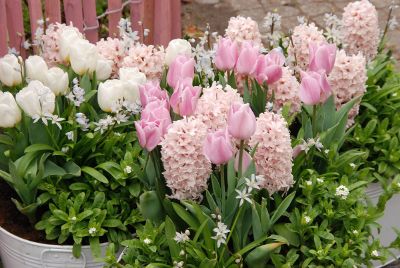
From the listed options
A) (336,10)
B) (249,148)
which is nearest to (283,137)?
(249,148)

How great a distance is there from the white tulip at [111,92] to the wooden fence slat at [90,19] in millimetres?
1011

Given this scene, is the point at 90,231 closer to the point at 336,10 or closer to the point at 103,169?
the point at 103,169

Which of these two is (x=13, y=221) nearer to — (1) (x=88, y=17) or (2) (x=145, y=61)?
(2) (x=145, y=61)

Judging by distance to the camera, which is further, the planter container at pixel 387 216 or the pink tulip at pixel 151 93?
the planter container at pixel 387 216

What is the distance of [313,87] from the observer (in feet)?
7.76

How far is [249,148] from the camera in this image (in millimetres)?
2354

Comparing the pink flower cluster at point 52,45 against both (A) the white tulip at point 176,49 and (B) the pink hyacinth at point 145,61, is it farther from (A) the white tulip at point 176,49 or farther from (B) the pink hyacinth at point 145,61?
(A) the white tulip at point 176,49

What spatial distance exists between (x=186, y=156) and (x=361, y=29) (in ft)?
4.25

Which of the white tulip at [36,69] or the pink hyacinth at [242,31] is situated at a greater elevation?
the pink hyacinth at [242,31]

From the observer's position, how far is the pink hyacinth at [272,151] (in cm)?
218

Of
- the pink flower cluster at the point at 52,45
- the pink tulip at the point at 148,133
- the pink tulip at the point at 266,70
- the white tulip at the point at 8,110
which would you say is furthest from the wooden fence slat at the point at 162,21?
the pink tulip at the point at 148,133

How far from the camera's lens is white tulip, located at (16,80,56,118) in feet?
7.94

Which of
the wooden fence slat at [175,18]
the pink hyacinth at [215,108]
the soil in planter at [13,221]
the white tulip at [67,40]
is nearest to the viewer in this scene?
the pink hyacinth at [215,108]

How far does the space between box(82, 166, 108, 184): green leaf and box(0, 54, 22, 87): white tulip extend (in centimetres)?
45
